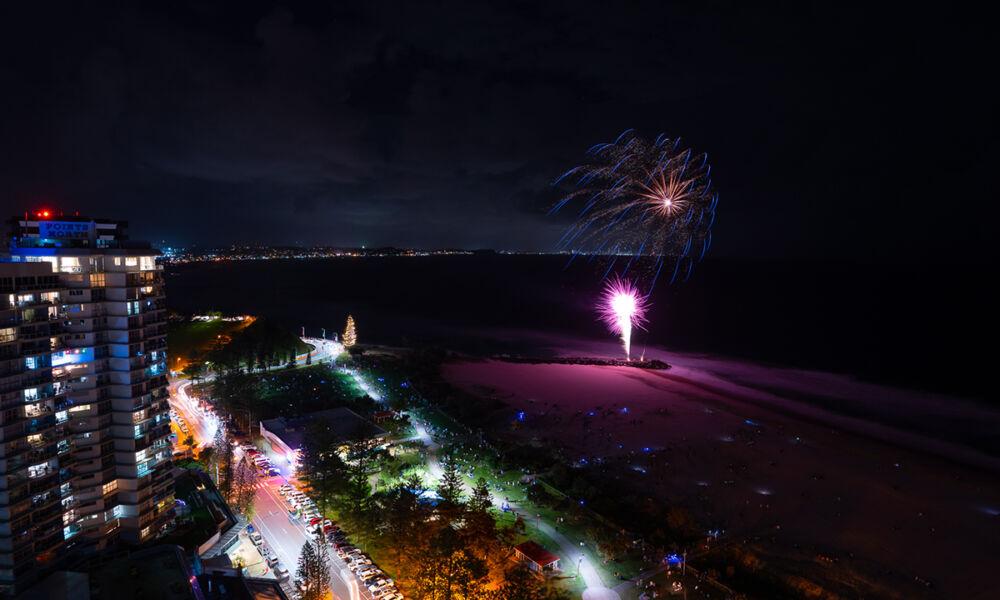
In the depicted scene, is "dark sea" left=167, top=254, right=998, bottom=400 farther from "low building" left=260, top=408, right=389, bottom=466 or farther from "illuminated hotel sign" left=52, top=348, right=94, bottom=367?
"illuminated hotel sign" left=52, top=348, right=94, bottom=367

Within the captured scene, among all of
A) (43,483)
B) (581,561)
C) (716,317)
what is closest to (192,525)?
(43,483)

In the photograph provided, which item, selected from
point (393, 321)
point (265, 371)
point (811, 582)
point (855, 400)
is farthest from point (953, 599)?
point (393, 321)

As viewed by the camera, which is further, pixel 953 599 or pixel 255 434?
pixel 255 434

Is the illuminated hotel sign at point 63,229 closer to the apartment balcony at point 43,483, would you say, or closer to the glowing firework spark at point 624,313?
the apartment balcony at point 43,483

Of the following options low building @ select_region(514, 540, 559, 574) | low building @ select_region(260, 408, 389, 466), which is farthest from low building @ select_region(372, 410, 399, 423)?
low building @ select_region(514, 540, 559, 574)

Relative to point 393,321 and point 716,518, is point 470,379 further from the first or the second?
point 393,321

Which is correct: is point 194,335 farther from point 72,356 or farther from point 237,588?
point 237,588

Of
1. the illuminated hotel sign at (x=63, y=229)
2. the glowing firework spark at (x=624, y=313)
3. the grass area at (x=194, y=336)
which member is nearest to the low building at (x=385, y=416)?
the illuminated hotel sign at (x=63, y=229)
